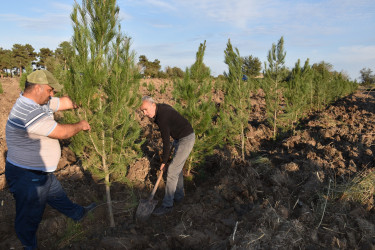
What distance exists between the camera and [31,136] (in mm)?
2900

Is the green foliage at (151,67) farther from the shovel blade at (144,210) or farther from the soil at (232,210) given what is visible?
the shovel blade at (144,210)

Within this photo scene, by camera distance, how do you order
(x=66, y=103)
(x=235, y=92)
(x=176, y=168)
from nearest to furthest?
(x=66, y=103) → (x=176, y=168) → (x=235, y=92)

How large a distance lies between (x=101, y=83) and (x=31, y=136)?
1048 mm

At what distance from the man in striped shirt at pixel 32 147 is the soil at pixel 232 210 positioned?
68 cm

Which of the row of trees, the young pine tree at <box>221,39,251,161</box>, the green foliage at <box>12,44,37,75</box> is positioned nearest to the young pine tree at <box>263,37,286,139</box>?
the young pine tree at <box>221,39,251,161</box>

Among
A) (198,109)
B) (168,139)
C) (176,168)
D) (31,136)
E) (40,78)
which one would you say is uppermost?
(40,78)

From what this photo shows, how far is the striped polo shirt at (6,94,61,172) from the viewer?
2.77m

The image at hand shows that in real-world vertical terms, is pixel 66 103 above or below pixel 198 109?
above

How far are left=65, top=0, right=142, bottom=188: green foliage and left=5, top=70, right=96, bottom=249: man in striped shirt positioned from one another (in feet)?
1.15

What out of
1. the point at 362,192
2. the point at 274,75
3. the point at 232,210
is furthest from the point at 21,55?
the point at 362,192

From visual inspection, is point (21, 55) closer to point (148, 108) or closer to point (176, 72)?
point (176, 72)

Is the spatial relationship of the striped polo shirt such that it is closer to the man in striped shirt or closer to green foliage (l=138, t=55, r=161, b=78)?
the man in striped shirt

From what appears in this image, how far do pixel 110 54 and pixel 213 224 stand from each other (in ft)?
9.22

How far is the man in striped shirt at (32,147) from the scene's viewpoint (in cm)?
279
